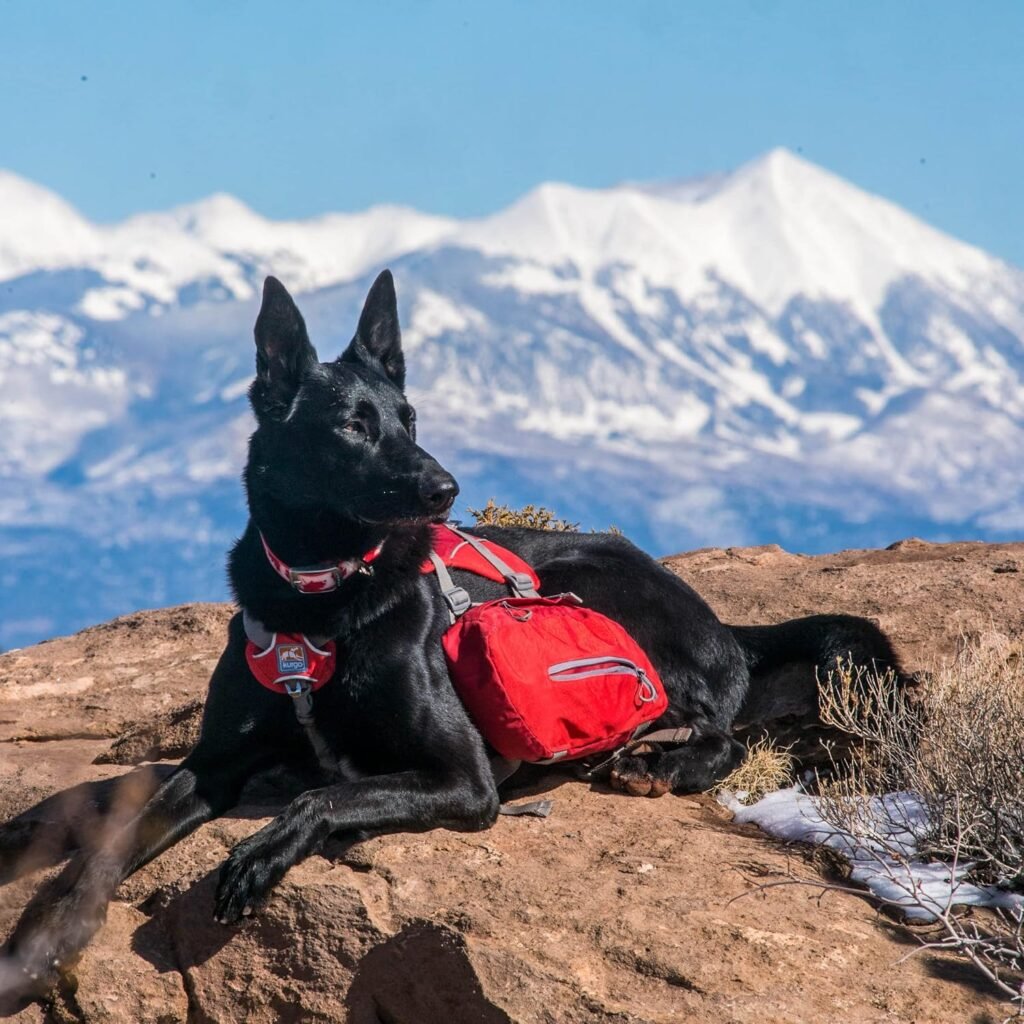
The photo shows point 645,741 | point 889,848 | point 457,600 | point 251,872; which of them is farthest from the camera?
point 645,741

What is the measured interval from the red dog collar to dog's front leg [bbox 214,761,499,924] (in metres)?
0.69

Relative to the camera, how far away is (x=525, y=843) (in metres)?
4.00

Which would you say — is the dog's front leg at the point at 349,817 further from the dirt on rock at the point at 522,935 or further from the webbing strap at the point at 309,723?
the webbing strap at the point at 309,723

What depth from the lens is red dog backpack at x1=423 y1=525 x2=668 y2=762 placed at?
4.33 meters

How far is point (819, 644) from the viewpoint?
5672 mm

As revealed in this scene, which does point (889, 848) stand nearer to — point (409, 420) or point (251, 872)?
point (251, 872)

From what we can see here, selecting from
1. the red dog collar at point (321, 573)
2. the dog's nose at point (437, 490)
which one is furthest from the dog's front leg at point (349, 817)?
the dog's nose at point (437, 490)

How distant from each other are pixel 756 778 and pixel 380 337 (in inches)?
90.7

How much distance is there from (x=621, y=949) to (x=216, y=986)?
3.95 ft

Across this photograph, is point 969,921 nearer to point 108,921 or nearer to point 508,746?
point 508,746

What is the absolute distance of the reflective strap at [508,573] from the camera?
5230 millimetres

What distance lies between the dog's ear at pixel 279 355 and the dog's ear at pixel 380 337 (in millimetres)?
327

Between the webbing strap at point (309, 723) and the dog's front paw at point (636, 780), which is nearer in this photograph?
the webbing strap at point (309, 723)

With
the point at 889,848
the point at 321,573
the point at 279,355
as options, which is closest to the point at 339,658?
the point at 321,573
